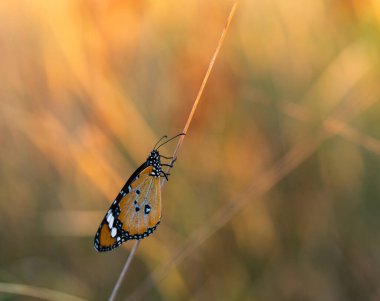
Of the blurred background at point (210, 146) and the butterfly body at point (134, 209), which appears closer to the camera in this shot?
the butterfly body at point (134, 209)

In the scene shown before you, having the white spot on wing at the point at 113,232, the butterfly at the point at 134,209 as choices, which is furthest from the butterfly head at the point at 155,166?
the white spot on wing at the point at 113,232

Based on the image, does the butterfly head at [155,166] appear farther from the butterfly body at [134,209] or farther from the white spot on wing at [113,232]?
the white spot on wing at [113,232]

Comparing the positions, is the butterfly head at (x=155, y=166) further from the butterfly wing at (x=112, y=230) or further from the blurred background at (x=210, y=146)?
the blurred background at (x=210, y=146)

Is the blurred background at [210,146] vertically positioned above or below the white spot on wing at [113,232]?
above

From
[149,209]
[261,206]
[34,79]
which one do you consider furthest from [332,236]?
[34,79]

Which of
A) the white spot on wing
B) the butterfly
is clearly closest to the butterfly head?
the butterfly

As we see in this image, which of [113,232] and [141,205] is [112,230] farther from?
[141,205]

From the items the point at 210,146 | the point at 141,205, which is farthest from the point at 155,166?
the point at 210,146
